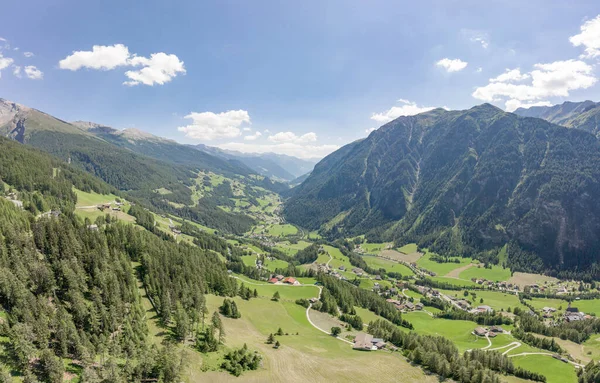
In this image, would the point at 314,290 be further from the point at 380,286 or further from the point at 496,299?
the point at 496,299

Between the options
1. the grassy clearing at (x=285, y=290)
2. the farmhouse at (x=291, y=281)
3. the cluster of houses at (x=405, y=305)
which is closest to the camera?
the grassy clearing at (x=285, y=290)

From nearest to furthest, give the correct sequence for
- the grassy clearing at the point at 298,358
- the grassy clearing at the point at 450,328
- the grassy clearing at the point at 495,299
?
the grassy clearing at the point at 298,358, the grassy clearing at the point at 450,328, the grassy clearing at the point at 495,299

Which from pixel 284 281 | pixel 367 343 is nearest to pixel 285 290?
pixel 284 281

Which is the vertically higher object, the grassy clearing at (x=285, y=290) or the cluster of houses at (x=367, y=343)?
the cluster of houses at (x=367, y=343)

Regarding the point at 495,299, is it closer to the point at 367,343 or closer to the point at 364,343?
the point at 367,343

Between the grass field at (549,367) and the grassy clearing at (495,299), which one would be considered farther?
the grassy clearing at (495,299)

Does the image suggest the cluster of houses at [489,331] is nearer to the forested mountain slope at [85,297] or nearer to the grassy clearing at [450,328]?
the grassy clearing at [450,328]

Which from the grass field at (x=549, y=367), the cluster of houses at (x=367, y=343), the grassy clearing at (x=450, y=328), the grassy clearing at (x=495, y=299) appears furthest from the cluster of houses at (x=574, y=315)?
the cluster of houses at (x=367, y=343)

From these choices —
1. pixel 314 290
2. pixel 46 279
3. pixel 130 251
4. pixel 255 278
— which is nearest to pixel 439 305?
pixel 314 290
